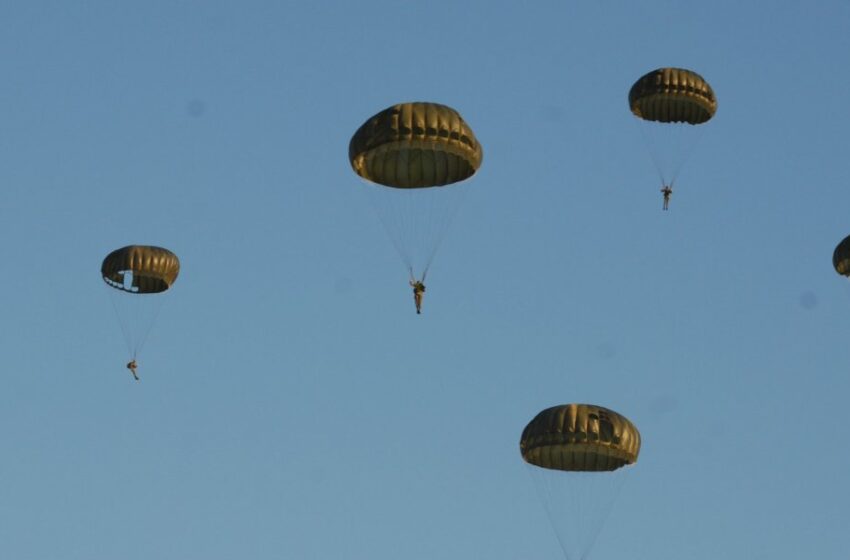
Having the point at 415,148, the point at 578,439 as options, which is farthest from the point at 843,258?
the point at 415,148

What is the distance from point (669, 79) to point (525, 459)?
1964 centimetres

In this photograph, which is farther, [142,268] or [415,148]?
[142,268]

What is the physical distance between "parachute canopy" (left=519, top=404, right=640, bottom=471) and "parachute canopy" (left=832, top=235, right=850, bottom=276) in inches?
608

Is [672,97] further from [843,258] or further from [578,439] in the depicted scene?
[578,439]

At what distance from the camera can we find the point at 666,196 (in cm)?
9344

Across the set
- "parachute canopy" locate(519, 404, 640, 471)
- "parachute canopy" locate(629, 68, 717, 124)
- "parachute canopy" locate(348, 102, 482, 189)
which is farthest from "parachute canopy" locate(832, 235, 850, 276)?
"parachute canopy" locate(348, 102, 482, 189)

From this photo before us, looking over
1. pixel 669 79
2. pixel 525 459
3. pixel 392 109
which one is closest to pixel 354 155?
pixel 392 109

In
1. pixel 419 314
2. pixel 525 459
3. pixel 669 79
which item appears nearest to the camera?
pixel 419 314

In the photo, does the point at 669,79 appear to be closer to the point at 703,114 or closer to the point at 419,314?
the point at 703,114

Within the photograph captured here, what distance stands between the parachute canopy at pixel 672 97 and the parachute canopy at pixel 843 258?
8.19 m

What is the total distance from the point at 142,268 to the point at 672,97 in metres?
25.0

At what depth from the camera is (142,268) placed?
92.9 metres

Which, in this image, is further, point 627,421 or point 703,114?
point 703,114

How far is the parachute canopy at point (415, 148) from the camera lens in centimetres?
7194
